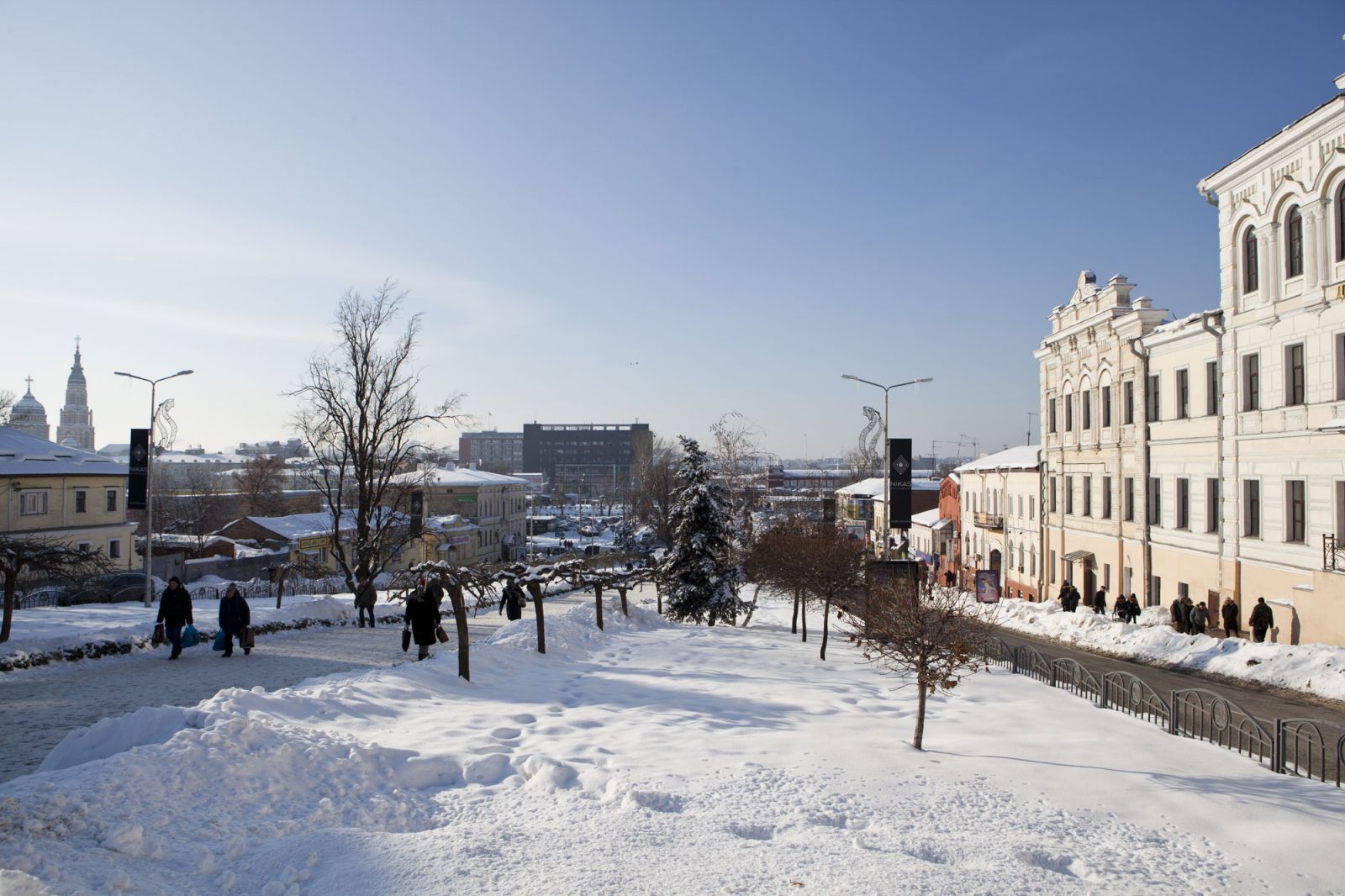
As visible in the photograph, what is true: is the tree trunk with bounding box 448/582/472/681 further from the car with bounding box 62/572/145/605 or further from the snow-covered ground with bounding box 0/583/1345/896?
the car with bounding box 62/572/145/605

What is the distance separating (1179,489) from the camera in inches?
1093

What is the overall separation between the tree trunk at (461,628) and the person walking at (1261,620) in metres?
19.6

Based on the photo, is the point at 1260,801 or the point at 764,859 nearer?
the point at 764,859

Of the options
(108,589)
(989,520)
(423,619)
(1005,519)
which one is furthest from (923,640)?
(989,520)

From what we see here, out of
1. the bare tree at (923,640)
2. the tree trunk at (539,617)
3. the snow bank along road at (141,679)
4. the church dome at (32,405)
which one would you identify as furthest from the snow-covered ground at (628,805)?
the church dome at (32,405)

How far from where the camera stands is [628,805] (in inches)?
281

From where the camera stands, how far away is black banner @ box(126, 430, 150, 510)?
2758 centimetres

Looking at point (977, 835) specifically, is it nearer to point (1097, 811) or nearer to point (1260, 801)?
point (1097, 811)

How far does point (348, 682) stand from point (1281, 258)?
24426 millimetres

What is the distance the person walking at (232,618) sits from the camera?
615 inches

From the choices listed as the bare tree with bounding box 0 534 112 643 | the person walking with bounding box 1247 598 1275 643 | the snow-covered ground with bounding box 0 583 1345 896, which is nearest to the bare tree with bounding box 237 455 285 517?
the bare tree with bounding box 0 534 112 643

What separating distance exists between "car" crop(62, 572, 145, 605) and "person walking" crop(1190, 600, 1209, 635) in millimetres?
34274

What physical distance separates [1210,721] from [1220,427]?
51.8 ft

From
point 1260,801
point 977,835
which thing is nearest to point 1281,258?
point 1260,801
